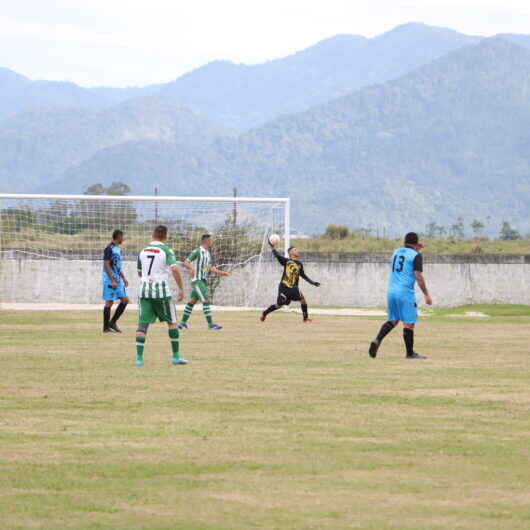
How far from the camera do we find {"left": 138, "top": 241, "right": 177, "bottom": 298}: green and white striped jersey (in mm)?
16609

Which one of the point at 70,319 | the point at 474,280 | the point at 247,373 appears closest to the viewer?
the point at 247,373

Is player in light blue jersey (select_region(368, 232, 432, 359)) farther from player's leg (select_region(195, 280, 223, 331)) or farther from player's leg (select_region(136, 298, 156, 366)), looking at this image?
player's leg (select_region(195, 280, 223, 331))

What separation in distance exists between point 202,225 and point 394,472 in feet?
103

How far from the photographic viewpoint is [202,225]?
3978 cm

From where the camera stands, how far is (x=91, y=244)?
128 ft

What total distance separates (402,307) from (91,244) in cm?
2267

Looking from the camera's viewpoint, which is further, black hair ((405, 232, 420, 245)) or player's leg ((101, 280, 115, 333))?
player's leg ((101, 280, 115, 333))

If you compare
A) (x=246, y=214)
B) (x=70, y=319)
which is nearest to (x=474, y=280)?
(x=246, y=214)

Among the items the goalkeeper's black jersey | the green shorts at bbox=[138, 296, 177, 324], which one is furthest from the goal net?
the green shorts at bbox=[138, 296, 177, 324]

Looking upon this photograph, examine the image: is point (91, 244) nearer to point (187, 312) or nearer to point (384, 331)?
point (187, 312)

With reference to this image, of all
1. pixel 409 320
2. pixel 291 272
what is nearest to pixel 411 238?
pixel 409 320

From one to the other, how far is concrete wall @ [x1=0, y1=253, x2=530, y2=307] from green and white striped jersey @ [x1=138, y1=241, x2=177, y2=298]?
20.8m

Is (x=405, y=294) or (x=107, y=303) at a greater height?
(x=405, y=294)

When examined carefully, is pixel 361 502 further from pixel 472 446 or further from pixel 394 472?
pixel 472 446
